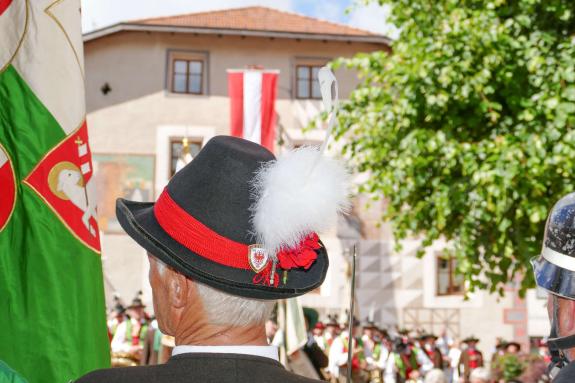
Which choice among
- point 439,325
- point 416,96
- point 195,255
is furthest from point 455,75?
point 439,325

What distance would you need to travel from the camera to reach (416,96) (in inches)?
440

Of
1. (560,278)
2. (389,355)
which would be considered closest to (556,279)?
(560,278)

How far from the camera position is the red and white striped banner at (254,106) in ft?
43.1

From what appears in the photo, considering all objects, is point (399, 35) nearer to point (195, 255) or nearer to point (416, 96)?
point (416, 96)

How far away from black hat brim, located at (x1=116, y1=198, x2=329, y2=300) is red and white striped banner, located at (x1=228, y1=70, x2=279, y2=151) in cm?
1082

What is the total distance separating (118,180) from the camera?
83.2 feet

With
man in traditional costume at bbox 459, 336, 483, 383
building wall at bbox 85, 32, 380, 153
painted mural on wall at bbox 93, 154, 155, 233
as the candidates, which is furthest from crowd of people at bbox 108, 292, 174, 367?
building wall at bbox 85, 32, 380, 153

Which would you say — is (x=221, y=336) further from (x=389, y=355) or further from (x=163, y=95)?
(x=163, y=95)

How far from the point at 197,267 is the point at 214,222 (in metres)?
0.11

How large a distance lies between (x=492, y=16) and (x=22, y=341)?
8.94 meters

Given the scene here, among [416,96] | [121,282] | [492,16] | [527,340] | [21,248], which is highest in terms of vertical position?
[492,16]

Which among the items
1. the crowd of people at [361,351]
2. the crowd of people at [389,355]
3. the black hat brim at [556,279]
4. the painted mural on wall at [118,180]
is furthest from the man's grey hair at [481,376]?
the painted mural on wall at [118,180]

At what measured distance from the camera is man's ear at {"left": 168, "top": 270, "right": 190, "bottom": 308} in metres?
1.92

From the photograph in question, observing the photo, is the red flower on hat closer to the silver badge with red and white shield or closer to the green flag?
the silver badge with red and white shield
